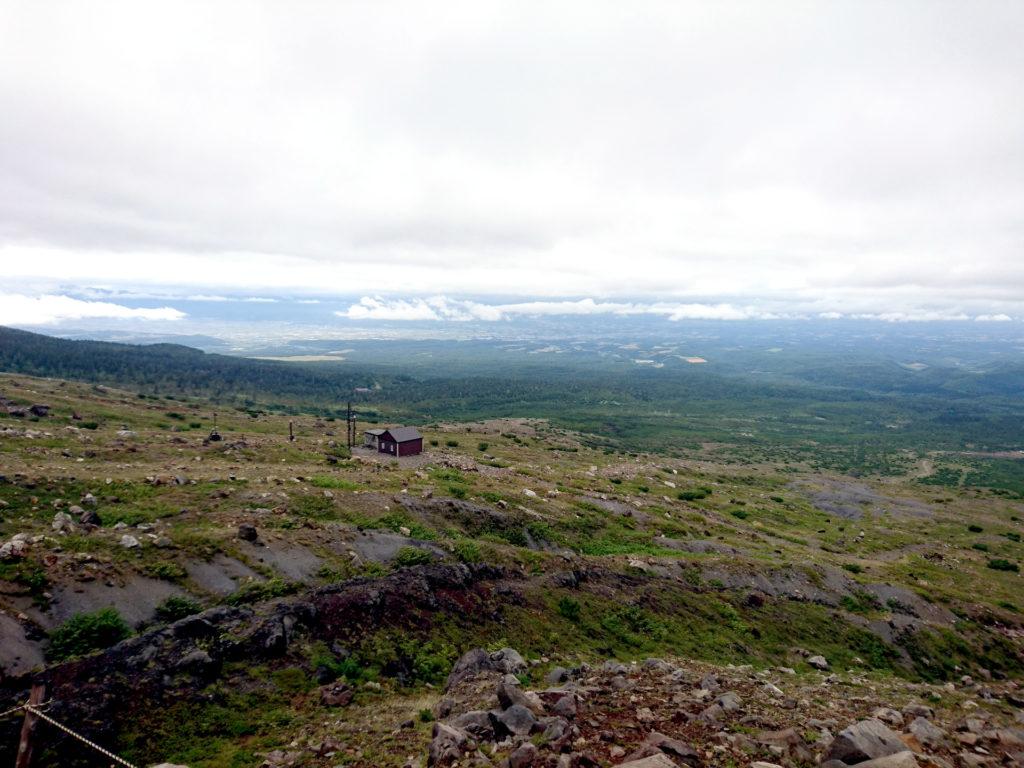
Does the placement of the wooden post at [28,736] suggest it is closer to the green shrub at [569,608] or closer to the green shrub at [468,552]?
the green shrub at [468,552]

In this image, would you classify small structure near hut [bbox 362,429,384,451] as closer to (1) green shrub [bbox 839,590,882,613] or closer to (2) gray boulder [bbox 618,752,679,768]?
(1) green shrub [bbox 839,590,882,613]

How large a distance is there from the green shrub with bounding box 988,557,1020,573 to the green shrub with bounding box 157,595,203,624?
219 feet

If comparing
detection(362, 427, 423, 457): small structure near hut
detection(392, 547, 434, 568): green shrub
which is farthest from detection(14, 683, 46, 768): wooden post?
detection(362, 427, 423, 457): small structure near hut

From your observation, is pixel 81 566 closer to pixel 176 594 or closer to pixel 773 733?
pixel 176 594

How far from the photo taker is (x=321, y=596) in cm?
1762

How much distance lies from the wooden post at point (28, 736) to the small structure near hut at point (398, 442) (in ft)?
158

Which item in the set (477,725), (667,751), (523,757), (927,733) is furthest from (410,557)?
(927,733)

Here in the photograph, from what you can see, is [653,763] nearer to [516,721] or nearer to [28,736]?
[516,721]

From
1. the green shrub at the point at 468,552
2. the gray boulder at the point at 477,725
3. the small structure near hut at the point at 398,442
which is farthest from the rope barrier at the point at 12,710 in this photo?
the small structure near hut at the point at 398,442

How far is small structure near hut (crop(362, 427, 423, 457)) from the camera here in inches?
2320

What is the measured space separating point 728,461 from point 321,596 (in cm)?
12341

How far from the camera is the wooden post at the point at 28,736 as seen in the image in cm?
1011

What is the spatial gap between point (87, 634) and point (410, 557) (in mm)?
11183

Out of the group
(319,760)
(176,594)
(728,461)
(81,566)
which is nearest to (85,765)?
(319,760)
